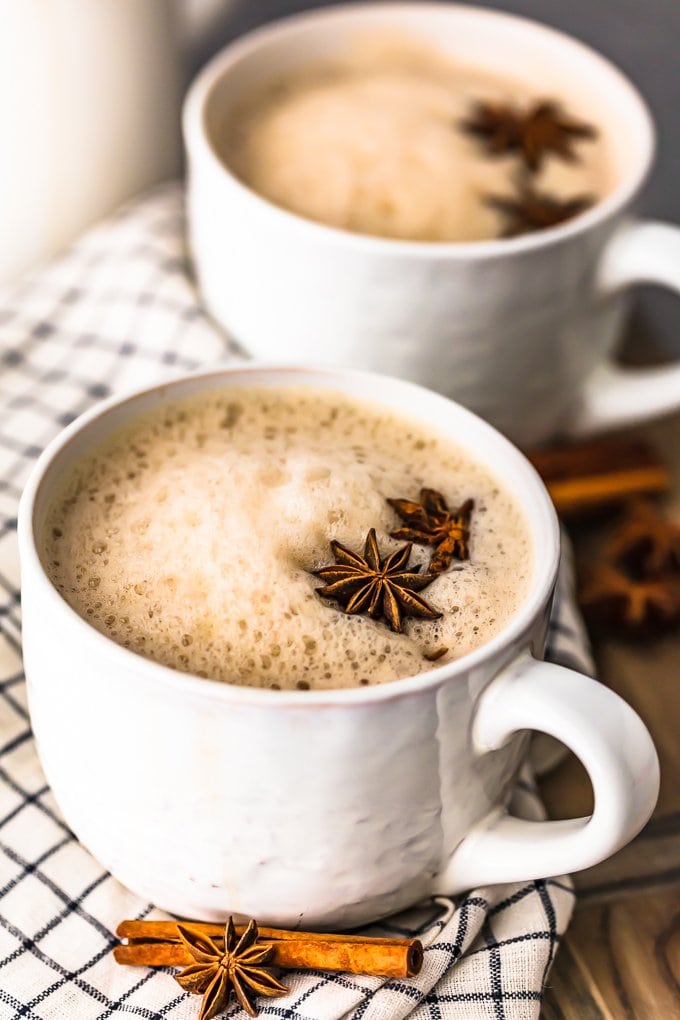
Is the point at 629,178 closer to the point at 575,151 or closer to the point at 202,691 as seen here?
the point at 575,151

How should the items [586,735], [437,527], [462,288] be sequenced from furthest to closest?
[462,288]
[437,527]
[586,735]

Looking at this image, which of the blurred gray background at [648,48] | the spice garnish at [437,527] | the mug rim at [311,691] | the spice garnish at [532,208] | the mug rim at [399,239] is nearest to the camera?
the mug rim at [311,691]

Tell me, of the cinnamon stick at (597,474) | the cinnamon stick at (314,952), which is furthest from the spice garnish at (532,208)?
the cinnamon stick at (314,952)

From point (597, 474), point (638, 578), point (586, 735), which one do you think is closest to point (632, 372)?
point (597, 474)

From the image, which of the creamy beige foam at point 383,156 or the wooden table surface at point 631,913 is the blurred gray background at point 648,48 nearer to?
the creamy beige foam at point 383,156

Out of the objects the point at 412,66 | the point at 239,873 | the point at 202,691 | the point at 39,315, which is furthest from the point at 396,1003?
the point at 412,66

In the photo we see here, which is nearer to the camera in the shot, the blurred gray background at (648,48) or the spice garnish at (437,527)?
the spice garnish at (437,527)

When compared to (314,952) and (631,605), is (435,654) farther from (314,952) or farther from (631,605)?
(631,605)

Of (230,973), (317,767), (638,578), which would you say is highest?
(317,767)
